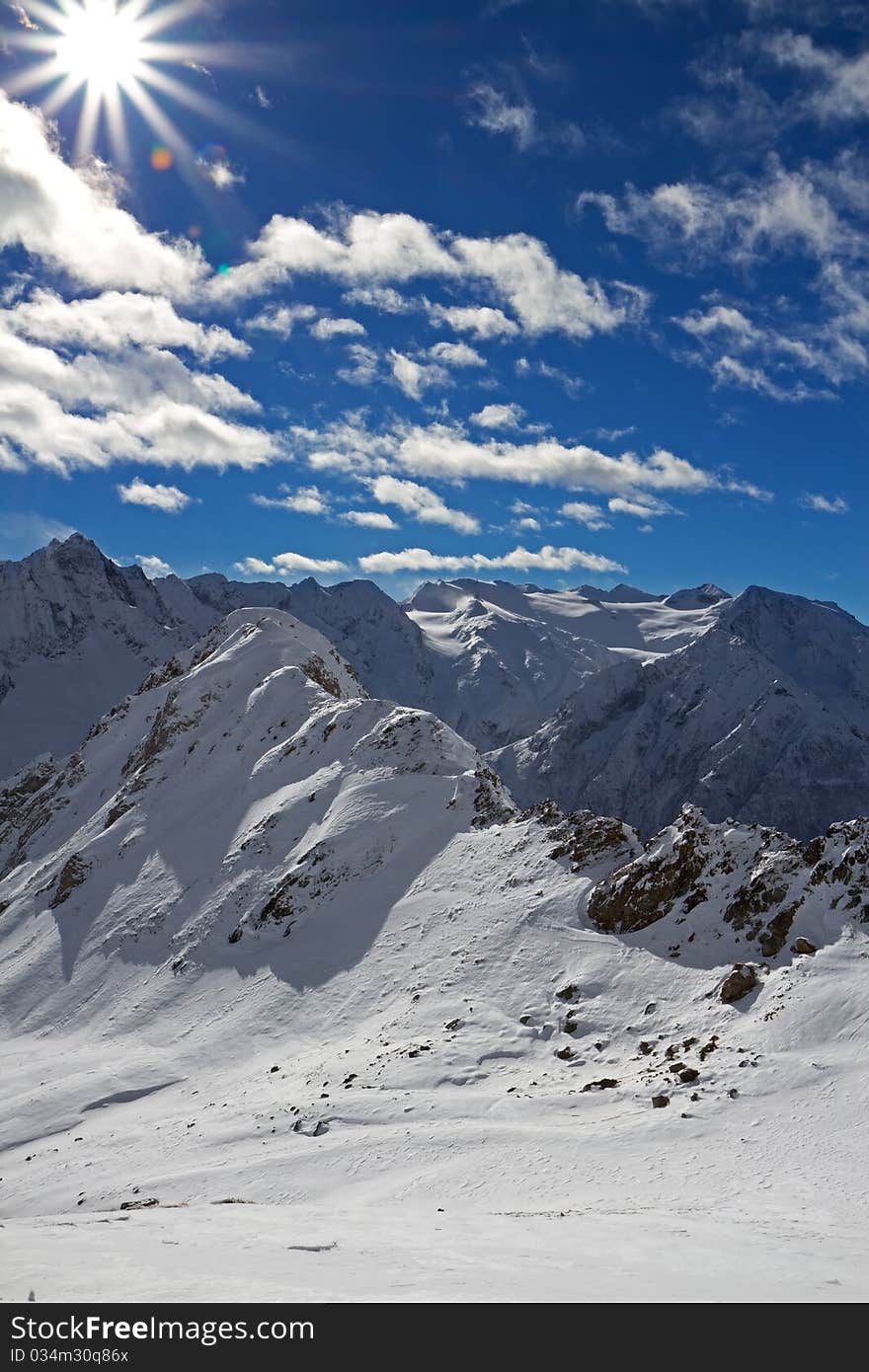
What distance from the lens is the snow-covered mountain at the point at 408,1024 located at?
18.0 meters

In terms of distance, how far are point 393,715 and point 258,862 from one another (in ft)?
44.8

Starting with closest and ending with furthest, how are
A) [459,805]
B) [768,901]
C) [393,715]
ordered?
[768,901], [459,805], [393,715]

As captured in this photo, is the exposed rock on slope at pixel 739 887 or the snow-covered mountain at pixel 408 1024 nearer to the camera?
the snow-covered mountain at pixel 408 1024

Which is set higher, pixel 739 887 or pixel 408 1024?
pixel 739 887

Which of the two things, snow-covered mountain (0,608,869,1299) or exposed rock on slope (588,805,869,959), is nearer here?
snow-covered mountain (0,608,869,1299)

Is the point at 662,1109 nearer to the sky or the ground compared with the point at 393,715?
nearer to the ground

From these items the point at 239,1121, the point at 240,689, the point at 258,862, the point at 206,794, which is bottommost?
the point at 239,1121

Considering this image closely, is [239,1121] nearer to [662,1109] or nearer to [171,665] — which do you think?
[662,1109]

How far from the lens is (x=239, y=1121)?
31.2 metres

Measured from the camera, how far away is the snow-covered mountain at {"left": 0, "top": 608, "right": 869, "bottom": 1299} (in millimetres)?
17987

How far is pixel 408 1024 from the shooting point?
119ft
